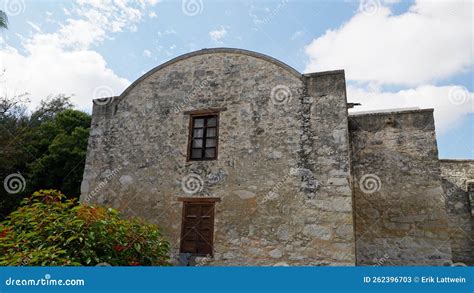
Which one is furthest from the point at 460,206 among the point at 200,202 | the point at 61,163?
the point at 61,163

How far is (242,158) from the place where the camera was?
7840 millimetres

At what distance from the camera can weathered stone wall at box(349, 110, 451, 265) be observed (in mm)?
7758

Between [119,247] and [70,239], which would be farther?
[119,247]

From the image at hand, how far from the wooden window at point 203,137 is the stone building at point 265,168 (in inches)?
1.0

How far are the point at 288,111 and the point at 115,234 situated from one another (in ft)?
15.8

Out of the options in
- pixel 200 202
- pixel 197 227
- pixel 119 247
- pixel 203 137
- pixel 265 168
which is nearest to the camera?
pixel 119 247

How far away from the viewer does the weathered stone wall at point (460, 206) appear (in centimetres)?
1049

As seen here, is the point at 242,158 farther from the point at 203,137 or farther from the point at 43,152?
the point at 43,152

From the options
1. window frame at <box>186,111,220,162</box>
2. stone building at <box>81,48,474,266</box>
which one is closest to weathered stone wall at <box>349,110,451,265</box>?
stone building at <box>81,48,474,266</box>

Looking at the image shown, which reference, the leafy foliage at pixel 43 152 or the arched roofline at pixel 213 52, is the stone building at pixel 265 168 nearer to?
the arched roofline at pixel 213 52

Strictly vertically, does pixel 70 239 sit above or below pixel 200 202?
below

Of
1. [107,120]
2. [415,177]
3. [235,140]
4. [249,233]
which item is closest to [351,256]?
[249,233]

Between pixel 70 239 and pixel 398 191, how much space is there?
23.7 ft

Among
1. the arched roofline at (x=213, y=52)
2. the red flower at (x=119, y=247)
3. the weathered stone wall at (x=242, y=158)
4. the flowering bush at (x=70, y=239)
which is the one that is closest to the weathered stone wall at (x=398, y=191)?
the weathered stone wall at (x=242, y=158)
